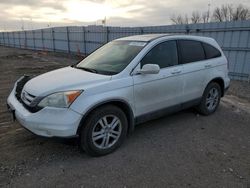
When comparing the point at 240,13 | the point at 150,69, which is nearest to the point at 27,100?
the point at 150,69

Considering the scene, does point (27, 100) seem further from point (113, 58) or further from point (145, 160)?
point (145, 160)

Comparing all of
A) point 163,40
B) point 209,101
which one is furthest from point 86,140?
point 209,101

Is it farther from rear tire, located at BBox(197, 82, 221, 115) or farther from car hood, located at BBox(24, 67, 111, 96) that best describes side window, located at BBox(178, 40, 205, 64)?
car hood, located at BBox(24, 67, 111, 96)

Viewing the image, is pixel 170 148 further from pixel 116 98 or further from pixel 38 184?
pixel 38 184

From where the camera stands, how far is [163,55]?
438 centimetres

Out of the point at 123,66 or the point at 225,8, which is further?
the point at 225,8

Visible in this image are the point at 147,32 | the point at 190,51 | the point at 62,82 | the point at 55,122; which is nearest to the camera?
the point at 55,122

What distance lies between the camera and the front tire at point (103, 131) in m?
3.39

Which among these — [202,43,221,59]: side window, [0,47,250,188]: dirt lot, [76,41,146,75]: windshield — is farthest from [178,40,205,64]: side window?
[0,47,250,188]: dirt lot

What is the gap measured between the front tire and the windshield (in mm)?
658

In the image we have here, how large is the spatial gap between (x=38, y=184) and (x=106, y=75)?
175cm

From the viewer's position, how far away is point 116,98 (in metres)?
3.58

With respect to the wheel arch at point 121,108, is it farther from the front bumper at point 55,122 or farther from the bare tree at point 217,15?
the bare tree at point 217,15

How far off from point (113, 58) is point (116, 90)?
2.96 ft
